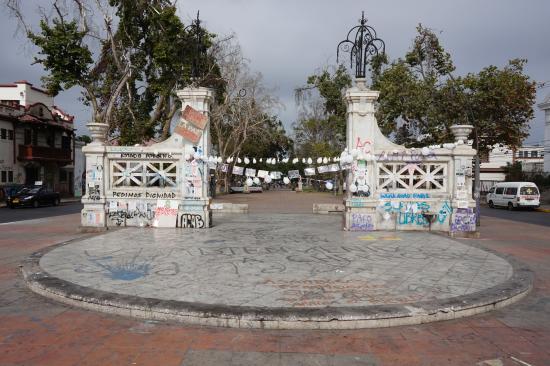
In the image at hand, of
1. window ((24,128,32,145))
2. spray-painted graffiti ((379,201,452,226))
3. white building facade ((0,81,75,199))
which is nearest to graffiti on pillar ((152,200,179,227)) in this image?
spray-painted graffiti ((379,201,452,226))

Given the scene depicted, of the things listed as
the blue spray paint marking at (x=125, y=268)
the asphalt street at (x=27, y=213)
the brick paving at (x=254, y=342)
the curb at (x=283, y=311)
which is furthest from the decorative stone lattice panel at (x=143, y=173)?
the asphalt street at (x=27, y=213)

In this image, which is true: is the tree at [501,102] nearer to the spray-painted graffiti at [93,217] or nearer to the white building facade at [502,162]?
the white building facade at [502,162]

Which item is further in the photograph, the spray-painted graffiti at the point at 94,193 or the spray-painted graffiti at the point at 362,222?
the spray-painted graffiti at the point at 94,193

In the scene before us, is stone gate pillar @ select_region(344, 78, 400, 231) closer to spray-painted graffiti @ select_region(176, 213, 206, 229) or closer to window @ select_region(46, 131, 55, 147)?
spray-painted graffiti @ select_region(176, 213, 206, 229)

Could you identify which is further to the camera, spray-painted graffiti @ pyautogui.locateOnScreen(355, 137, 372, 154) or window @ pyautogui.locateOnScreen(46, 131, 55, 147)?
window @ pyautogui.locateOnScreen(46, 131, 55, 147)

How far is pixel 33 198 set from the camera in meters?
27.8

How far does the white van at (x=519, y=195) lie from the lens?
27703mm

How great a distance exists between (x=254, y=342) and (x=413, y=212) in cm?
855

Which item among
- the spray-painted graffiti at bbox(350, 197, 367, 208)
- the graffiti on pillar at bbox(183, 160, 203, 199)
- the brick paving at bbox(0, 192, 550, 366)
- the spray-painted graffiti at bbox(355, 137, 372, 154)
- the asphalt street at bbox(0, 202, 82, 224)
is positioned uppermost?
the spray-painted graffiti at bbox(355, 137, 372, 154)

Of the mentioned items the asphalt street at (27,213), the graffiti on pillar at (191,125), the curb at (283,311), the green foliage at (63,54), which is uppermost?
the green foliage at (63,54)

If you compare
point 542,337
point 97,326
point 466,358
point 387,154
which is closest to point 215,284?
point 97,326

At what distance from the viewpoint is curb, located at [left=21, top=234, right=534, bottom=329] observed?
4.89m

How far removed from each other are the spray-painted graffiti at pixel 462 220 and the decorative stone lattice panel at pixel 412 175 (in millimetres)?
731

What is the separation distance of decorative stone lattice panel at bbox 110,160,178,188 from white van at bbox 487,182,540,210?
24.2 meters
